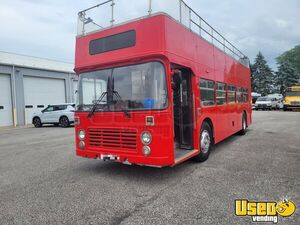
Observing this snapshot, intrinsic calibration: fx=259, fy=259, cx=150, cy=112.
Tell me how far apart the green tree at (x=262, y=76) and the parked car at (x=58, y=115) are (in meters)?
51.4

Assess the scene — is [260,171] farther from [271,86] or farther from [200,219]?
[271,86]

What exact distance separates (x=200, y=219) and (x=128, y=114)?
235 centimetres

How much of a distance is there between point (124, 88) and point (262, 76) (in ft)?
200

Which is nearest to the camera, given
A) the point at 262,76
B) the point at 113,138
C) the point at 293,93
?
the point at 113,138

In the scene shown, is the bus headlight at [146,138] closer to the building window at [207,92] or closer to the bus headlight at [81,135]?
the bus headlight at [81,135]

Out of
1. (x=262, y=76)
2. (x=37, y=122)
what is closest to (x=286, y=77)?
(x=262, y=76)

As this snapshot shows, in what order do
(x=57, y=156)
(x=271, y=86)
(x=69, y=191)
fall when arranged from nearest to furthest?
(x=69, y=191), (x=57, y=156), (x=271, y=86)

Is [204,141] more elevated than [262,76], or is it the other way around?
[262,76]

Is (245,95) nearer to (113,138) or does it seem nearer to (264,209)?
(113,138)

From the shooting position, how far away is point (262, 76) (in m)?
59.6

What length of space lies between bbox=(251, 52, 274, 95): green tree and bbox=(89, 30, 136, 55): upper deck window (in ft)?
195

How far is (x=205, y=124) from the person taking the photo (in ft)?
21.8

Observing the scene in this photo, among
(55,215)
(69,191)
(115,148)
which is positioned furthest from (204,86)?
(55,215)

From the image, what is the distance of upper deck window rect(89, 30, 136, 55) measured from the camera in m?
5.18
